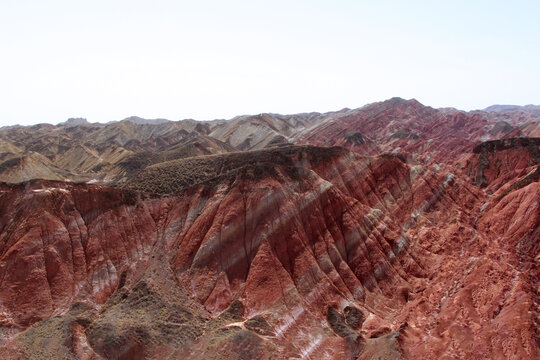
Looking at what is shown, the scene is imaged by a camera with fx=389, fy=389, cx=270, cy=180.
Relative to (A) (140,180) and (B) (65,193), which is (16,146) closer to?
(A) (140,180)

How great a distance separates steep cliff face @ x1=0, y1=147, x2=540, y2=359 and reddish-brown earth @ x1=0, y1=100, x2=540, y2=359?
5.0 inches

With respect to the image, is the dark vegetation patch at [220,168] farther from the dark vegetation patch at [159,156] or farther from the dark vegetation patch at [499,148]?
the dark vegetation patch at [499,148]

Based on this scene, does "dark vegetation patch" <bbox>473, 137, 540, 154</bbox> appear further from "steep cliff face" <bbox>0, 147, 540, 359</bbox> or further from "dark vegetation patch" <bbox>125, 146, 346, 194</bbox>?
"dark vegetation patch" <bbox>125, 146, 346, 194</bbox>

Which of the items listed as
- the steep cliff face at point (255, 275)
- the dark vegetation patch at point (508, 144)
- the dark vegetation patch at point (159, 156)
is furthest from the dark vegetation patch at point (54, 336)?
the dark vegetation patch at point (508, 144)

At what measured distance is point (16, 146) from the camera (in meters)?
115

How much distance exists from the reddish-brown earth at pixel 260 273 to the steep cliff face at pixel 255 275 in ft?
0.42

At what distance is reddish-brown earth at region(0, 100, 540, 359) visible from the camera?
93.7ft

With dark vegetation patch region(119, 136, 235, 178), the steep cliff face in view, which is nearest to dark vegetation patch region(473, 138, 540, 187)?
the steep cliff face

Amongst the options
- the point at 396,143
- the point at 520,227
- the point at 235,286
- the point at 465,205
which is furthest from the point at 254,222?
the point at 396,143

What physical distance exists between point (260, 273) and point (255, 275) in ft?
1.58

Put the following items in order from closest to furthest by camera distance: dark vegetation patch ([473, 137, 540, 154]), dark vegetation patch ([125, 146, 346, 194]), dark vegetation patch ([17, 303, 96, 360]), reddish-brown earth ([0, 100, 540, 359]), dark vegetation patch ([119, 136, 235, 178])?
dark vegetation patch ([17, 303, 96, 360]), reddish-brown earth ([0, 100, 540, 359]), dark vegetation patch ([125, 146, 346, 194]), dark vegetation patch ([473, 137, 540, 154]), dark vegetation patch ([119, 136, 235, 178])

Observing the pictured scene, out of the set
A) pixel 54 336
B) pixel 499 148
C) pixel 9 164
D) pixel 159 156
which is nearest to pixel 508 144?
pixel 499 148

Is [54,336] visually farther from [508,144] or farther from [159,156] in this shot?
[508,144]

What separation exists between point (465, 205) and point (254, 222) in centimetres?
3417
